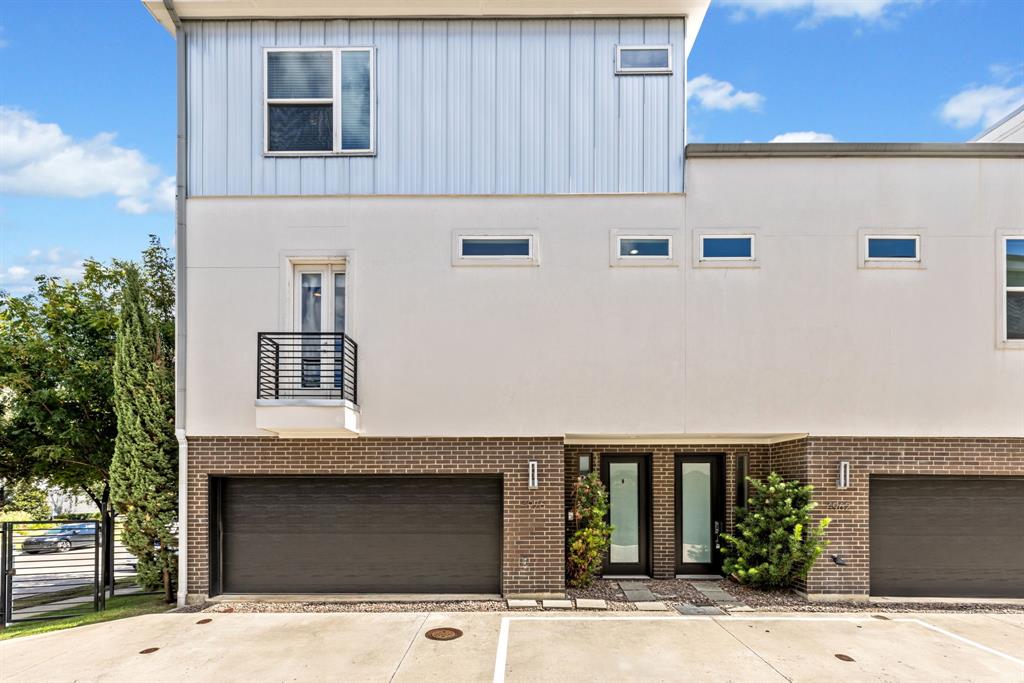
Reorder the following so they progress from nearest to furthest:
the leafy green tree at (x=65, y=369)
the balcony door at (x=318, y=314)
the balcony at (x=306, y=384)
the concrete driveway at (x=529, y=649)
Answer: the concrete driveway at (x=529, y=649)
the balcony at (x=306, y=384)
the balcony door at (x=318, y=314)
the leafy green tree at (x=65, y=369)

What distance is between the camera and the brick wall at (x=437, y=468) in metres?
8.27

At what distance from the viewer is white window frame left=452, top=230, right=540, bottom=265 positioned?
27.6ft

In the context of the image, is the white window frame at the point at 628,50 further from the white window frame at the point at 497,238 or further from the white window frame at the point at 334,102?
the white window frame at the point at 334,102

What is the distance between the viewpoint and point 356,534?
8.52m

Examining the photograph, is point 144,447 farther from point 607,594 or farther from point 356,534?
point 607,594

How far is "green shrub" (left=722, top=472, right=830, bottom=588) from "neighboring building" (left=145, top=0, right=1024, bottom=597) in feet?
1.19

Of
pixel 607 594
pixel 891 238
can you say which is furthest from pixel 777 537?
pixel 891 238

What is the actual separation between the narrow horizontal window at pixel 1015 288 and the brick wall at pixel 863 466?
1.52 m

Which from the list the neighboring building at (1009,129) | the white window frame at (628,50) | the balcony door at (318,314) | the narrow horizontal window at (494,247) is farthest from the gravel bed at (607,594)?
the neighboring building at (1009,129)

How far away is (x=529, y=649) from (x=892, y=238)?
23.5 ft

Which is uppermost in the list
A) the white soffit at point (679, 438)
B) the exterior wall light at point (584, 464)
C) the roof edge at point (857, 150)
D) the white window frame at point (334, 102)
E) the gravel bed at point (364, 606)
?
the white window frame at point (334, 102)

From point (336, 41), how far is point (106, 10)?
466 centimetres

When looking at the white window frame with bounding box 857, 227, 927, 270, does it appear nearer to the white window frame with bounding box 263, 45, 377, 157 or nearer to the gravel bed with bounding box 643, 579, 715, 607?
the gravel bed with bounding box 643, 579, 715, 607

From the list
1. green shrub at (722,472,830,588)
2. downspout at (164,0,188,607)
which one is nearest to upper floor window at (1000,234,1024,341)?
green shrub at (722,472,830,588)
